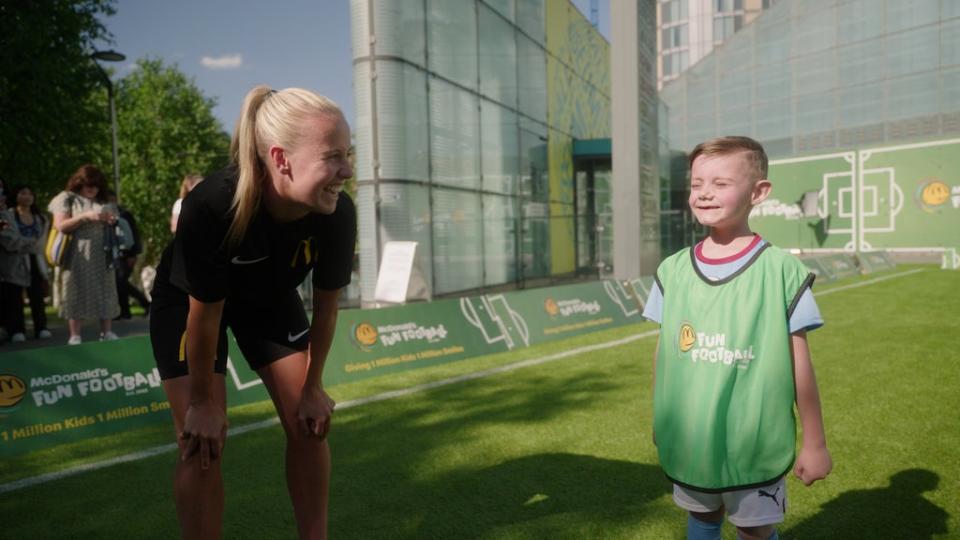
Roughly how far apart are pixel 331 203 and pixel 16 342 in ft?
30.4

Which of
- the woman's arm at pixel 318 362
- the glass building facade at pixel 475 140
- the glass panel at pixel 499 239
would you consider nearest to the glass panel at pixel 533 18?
the glass building facade at pixel 475 140

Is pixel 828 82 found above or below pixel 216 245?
above

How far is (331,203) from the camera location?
208cm

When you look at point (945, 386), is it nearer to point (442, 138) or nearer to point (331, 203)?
point (331, 203)

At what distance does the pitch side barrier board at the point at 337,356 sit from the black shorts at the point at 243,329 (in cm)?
311

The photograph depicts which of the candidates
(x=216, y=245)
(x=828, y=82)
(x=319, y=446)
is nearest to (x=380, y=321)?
(x=319, y=446)

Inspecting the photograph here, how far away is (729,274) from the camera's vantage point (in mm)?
2090

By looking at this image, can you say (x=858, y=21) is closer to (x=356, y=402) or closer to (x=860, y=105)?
(x=860, y=105)

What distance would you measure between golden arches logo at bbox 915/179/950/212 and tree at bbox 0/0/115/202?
3454cm

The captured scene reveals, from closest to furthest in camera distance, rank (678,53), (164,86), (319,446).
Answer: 1. (319,446)
2. (164,86)
3. (678,53)

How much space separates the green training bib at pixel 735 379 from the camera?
2000 mm

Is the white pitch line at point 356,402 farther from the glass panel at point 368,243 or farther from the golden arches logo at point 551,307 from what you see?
the glass panel at point 368,243

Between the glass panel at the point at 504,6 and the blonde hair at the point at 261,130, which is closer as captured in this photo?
the blonde hair at the point at 261,130

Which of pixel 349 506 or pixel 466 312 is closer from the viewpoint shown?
pixel 349 506
